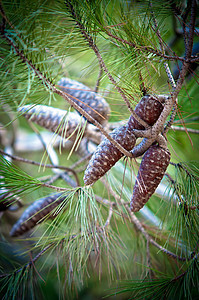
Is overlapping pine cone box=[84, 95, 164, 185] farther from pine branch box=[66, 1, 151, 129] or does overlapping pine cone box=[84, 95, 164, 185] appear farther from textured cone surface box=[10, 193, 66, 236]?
textured cone surface box=[10, 193, 66, 236]

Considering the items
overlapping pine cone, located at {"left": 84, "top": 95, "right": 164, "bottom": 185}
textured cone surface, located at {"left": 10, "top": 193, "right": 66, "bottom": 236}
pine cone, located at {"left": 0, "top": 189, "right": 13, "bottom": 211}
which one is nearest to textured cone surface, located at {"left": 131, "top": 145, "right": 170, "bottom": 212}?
overlapping pine cone, located at {"left": 84, "top": 95, "right": 164, "bottom": 185}

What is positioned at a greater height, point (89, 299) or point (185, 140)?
point (185, 140)

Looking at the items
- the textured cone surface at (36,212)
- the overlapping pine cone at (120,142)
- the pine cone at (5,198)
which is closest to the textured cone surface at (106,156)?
the overlapping pine cone at (120,142)

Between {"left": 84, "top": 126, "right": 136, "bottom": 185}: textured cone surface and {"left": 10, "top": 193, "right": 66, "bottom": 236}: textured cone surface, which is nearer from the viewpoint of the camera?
{"left": 84, "top": 126, "right": 136, "bottom": 185}: textured cone surface

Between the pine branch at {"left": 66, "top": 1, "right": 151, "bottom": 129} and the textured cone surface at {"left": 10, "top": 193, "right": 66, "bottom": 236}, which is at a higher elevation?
the pine branch at {"left": 66, "top": 1, "right": 151, "bottom": 129}

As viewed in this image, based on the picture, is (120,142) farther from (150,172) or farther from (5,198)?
(5,198)

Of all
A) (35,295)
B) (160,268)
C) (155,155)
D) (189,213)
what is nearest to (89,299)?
(160,268)

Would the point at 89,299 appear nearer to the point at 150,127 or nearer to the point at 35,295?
the point at 35,295

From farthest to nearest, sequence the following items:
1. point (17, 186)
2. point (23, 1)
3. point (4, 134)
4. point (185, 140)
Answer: point (4, 134) → point (185, 140) → point (17, 186) → point (23, 1)
